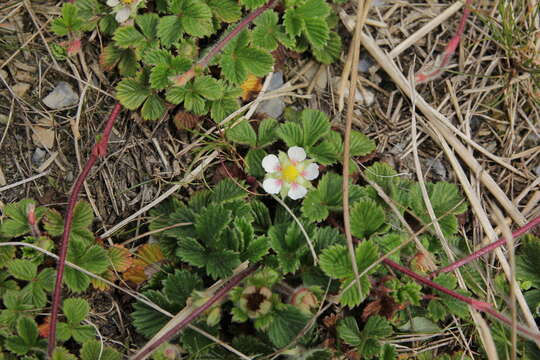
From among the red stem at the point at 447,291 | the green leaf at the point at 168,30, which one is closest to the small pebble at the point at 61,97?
the green leaf at the point at 168,30

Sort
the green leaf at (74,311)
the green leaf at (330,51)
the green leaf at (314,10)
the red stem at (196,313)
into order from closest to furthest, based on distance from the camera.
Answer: the red stem at (196,313) < the green leaf at (74,311) < the green leaf at (314,10) < the green leaf at (330,51)

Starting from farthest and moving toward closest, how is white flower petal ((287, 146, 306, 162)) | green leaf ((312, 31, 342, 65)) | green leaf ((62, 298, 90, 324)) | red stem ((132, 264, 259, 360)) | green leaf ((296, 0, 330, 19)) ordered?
green leaf ((312, 31, 342, 65)) → green leaf ((296, 0, 330, 19)) → white flower petal ((287, 146, 306, 162)) → green leaf ((62, 298, 90, 324)) → red stem ((132, 264, 259, 360))

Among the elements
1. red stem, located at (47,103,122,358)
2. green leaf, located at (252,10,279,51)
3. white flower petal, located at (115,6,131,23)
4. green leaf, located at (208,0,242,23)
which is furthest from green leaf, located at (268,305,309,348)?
white flower petal, located at (115,6,131,23)

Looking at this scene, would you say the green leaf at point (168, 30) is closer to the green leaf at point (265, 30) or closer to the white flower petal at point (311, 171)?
the green leaf at point (265, 30)

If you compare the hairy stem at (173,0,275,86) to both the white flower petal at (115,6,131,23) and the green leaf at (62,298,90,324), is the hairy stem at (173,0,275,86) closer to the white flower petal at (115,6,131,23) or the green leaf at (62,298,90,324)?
the white flower petal at (115,6,131,23)

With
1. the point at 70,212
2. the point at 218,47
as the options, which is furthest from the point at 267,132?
the point at 70,212

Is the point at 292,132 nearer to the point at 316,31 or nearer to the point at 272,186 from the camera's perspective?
the point at 272,186
